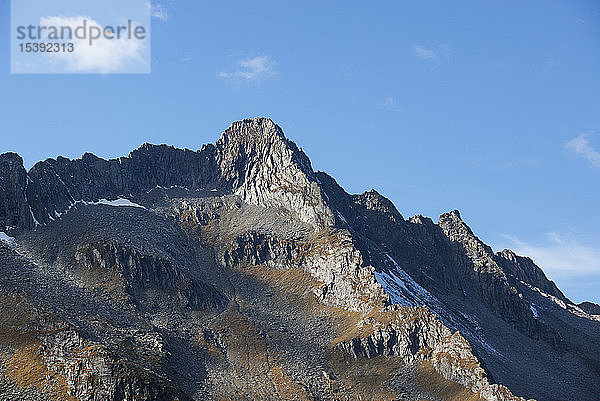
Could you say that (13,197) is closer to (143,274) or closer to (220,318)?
(143,274)

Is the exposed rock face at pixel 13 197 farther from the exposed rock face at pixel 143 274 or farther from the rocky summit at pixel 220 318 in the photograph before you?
the exposed rock face at pixel 143 274

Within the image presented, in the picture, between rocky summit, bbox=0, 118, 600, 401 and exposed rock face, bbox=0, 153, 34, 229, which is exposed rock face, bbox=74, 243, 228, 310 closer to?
rocky summit, bbox=0, 118, 600, 401

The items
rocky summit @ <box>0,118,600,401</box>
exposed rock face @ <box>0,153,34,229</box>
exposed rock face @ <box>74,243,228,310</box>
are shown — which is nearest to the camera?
rocky summit @ <box>0,118,600,401</box>

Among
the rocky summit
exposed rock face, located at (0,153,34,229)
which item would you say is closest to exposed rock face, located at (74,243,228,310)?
the rocky summit

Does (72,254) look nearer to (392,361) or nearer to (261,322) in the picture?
(261,322)

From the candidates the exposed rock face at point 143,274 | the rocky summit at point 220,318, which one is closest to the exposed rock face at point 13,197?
the rocky summit at point 220,318

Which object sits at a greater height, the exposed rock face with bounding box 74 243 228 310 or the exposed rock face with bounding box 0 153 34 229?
the exposed rock face with bounding box 0 153 34 229

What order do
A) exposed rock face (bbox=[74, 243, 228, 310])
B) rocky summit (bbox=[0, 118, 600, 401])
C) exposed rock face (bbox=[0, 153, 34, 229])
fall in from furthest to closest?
exposed rock face (bbox=[0, 153, 34, 229]) → exposed rock face (bbox=[74, 243, 228, 310]) → rocky summit (bbox=[0, 118, 600, 401])

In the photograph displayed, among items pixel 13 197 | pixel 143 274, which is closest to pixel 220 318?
pixel 143 274

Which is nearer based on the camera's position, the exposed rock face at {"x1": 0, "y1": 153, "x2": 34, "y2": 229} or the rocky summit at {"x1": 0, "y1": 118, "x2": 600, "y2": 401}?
the rocky summit at {"x1": 0, "y1": 118, "x2": 600, "y2": 401}

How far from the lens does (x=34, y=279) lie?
142m

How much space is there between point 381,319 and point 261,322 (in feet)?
93.4

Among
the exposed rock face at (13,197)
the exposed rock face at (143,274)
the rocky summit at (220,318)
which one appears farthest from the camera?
the exposed rock face at (13,197)

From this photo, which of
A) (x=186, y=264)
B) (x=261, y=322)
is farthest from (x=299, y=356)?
A: (x=186, y=264)
